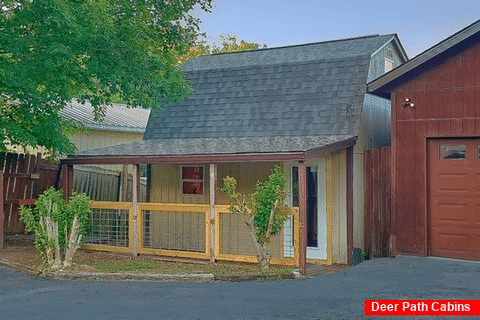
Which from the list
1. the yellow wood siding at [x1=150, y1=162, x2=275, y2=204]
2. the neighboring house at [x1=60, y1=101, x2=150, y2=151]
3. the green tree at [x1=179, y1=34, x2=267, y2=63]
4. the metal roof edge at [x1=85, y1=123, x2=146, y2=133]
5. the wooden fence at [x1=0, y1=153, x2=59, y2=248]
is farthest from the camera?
the green tree at [x1=179, y1=34, x2=267, y2=63]

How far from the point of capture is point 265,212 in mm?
13125

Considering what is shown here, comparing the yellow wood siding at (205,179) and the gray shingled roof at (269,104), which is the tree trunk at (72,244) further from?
the yellow wood siding at (205,179)

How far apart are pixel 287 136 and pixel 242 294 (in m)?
6.08

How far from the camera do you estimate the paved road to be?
9281mm

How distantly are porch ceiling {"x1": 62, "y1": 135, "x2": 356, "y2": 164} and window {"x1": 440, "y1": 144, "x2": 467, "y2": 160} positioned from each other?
2023 mm

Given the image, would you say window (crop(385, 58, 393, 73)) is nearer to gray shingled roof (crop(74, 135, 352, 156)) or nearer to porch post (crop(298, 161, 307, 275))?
→ gray shingled roof (crop(74, 135, 352, 156))

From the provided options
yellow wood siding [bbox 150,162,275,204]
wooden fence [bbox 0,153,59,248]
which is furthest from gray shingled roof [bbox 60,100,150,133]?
yellow wood siding [bbox 150,162,275,204]

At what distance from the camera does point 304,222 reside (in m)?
13.0

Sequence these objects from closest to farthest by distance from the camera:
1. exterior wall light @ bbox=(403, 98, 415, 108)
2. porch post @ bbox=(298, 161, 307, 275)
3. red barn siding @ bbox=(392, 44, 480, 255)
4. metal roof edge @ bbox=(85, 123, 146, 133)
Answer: porch post @ bbox=(298, 161, 307, 275) → red barn siding @ bbox=(392, 44, 480, 255) → exterior wall light @ bbox=(403, 98, 415, 108) → metal roof edge @ bbox=(85, 123, 146, 133)

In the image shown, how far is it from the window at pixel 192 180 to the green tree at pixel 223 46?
3220 cm

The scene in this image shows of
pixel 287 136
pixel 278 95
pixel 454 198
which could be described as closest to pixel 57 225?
pixel 287 136

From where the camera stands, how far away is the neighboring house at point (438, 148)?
1359cm

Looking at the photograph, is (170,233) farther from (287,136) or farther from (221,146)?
(287,136)
